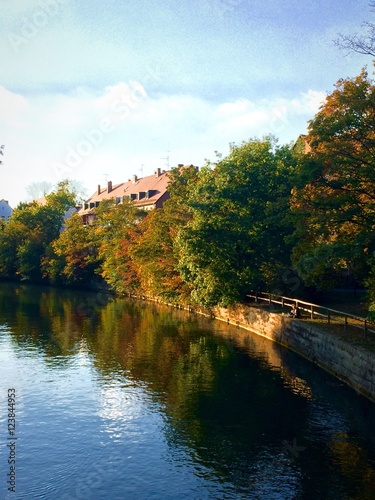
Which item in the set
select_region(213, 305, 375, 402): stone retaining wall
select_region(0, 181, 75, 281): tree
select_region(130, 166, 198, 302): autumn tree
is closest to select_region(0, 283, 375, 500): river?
select_region(213, 305, 375, 402): stone retaining wall

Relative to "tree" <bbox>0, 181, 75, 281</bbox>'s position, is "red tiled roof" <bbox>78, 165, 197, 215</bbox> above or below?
above

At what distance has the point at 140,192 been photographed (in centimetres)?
10162

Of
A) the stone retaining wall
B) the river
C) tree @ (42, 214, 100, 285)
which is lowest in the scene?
the river

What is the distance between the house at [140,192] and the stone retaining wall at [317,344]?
158ft

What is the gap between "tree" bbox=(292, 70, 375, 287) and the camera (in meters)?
26.5

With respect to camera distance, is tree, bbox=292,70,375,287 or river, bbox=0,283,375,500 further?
tree, bbox=292,70,375,287

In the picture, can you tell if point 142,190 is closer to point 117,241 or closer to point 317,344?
point 117,241

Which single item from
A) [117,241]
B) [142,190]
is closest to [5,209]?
[142,190]

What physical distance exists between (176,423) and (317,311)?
67.2 feet

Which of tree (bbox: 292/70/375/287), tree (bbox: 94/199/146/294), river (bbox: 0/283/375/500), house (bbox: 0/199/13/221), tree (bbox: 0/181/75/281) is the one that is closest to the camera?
river (bbox: 0/283/375/500)

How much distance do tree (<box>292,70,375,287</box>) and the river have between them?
6.72m

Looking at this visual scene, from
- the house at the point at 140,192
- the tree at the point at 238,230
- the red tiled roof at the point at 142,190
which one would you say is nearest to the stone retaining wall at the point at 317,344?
the tree at the point at 238,230

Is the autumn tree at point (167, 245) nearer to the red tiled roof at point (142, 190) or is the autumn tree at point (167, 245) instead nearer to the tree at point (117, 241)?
the tree at point (117, 241)

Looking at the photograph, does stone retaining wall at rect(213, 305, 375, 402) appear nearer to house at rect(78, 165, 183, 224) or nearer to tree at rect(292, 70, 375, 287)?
tree at rect(292, 70, 375, 287)
